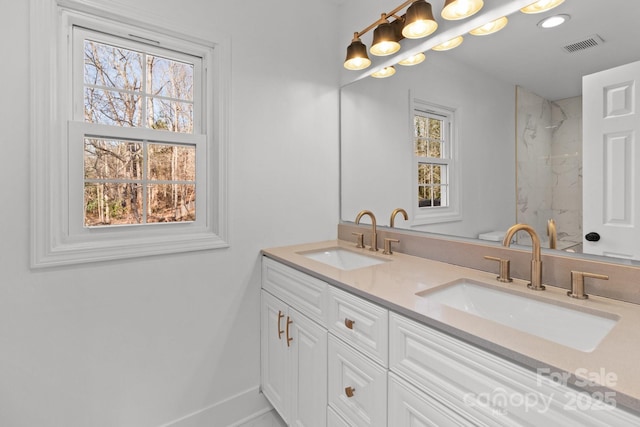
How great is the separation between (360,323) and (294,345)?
526mm

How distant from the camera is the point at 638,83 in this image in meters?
0.95

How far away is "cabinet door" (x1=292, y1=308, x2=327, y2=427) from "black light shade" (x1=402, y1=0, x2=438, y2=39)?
56.2 inches

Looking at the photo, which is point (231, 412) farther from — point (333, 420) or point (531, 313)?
point (531, 313)

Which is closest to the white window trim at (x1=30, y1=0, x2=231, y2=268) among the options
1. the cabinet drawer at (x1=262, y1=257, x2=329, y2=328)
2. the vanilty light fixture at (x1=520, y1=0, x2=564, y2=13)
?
the cabinet drawer at (x1=262, y1=257, x2=329, y2=328)

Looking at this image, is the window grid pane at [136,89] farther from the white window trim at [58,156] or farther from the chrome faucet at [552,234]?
the chrome faucet at [552,234]

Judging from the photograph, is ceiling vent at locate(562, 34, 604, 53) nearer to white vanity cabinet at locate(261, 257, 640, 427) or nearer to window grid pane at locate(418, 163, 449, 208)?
window grid pane at locate(418, 163, 449, 208)

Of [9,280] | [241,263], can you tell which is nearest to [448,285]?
[241,263]

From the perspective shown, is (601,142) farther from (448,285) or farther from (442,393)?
(442,393)

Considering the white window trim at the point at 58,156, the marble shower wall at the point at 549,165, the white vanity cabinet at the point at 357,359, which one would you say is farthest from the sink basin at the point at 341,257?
the marble shower wall at the point at 549,165

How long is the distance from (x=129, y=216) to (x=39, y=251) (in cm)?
36

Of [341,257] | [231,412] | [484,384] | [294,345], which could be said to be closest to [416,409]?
[484,384]

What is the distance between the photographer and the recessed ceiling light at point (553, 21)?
43.0 inches

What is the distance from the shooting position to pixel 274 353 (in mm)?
1674

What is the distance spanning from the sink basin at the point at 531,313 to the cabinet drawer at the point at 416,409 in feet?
0.83
